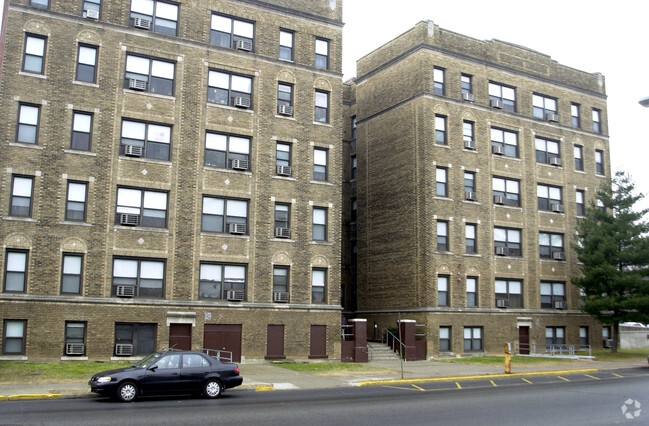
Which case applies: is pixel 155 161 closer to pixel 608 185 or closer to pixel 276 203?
pixel 276 203

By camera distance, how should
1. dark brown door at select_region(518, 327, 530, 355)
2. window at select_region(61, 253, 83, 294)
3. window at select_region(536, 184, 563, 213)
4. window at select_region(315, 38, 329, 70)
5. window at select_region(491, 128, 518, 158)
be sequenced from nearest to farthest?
window at select_region(61, 253, 83, 294), window at select_region(315, 38, 329, 70), dark brown door at select_region(518, 327, 530, 355), window at select_region(491, 128, 518, 158), window at select_region(536, 184, 563, 213)

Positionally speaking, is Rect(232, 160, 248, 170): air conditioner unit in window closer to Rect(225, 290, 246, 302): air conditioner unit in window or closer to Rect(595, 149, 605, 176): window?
Rect(225, 290, 246, 302): air conditioner unit in window

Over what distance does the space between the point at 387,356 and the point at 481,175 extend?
13222 mm

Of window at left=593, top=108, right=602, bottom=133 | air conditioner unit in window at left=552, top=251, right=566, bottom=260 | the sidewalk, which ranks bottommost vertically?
the sidewalk

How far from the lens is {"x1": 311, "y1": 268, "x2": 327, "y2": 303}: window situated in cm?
3459

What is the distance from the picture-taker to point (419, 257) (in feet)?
128

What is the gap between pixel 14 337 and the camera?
27562 millimetres

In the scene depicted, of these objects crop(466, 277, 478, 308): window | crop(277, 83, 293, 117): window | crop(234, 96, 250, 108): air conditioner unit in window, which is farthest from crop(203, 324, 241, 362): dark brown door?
crop(466, 277, 478, 308): window

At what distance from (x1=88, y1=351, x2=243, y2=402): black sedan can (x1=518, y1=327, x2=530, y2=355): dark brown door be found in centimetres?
2602

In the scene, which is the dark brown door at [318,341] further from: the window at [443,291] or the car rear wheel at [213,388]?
the car rear wheel at [213,388]

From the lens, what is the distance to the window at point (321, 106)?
35.9 metres

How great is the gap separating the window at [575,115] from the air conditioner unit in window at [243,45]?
82.1ft

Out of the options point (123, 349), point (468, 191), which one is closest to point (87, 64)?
point (123, 349)

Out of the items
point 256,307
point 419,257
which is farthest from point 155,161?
point 419,257
